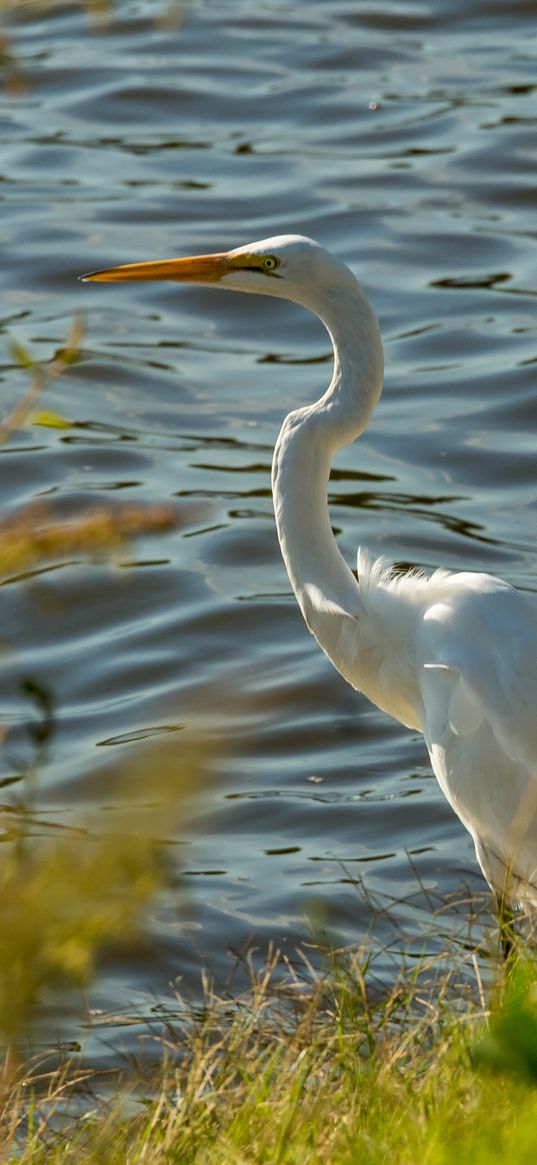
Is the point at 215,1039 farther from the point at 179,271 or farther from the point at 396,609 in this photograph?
the point at 179,271

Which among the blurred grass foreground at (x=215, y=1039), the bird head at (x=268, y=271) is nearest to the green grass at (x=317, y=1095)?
the blurred grass foreground at (x=215, y=1039)

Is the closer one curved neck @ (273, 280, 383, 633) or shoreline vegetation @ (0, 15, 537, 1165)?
shoreline vegetation @ (0, 15, 537, 1165)

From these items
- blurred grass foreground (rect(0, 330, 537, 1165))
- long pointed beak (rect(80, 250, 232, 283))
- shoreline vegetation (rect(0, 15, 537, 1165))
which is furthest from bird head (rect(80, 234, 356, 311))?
blurred grass foreground (rect(0, 330, 537, 1165))

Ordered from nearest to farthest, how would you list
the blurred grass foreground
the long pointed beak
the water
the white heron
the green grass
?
the blurred grass foreground < the green grass < the white heron < the long pointed beak < the water

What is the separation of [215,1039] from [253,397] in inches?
185

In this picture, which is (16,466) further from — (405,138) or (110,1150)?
(110,1150)

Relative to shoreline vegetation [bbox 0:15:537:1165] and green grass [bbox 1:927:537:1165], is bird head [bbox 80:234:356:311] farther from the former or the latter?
green grass [bbox 1:927:537:1165]

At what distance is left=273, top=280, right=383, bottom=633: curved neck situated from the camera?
396 cm

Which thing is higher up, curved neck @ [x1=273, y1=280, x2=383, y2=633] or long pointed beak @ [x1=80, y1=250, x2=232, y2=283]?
long pointed beak @ [x1=80, y1=250, x2=232, y2=283]

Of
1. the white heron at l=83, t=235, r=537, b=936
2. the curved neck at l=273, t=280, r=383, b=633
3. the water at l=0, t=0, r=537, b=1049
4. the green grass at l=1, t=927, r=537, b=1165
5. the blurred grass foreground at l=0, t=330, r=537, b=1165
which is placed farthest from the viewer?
the water at l=0, t=0, r=537, b=1049

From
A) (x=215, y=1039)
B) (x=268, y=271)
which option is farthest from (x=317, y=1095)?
(x=268, y=271)

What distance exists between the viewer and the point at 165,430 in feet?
25.5

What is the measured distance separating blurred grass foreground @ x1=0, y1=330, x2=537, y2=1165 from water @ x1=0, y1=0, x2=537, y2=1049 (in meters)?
0.09

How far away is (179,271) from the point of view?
13.6 ft
